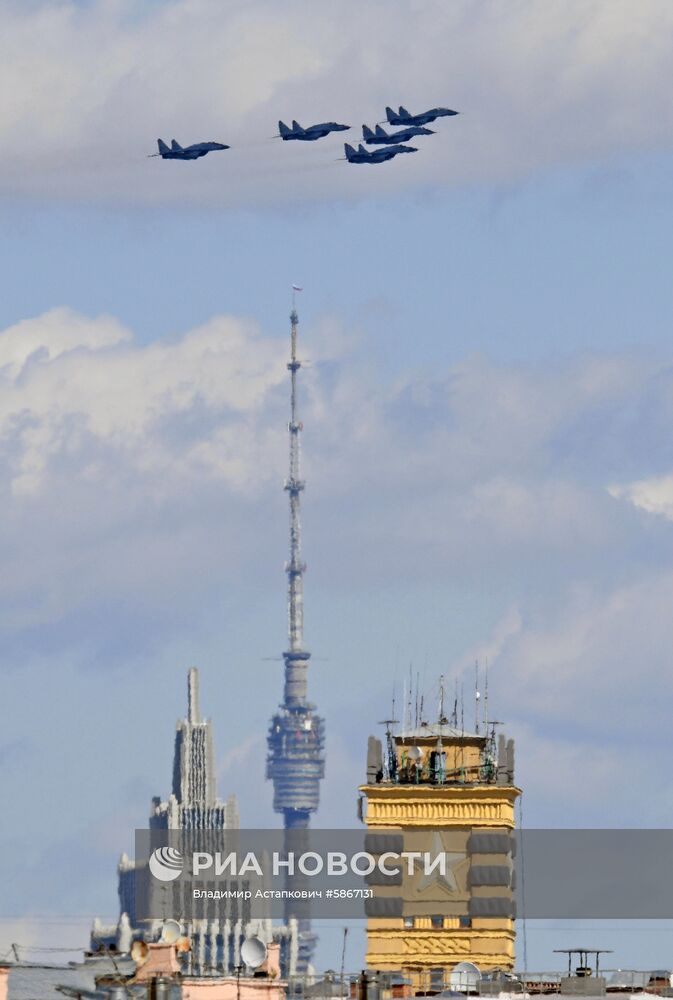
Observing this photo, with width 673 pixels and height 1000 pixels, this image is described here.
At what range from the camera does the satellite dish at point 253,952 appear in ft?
525

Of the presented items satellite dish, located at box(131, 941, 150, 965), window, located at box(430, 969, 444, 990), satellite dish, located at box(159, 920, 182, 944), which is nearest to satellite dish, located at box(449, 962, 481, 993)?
window, located at box(430, 969, 444, 990)

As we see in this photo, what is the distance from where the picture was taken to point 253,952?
161m

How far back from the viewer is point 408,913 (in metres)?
195

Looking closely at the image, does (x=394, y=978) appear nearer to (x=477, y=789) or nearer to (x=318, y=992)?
(x=318, y=992)

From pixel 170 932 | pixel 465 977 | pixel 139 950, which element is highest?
pixel 465 977

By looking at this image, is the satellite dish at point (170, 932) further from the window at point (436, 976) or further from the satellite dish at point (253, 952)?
the window at point (436, 976)

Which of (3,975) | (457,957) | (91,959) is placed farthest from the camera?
(457,957)

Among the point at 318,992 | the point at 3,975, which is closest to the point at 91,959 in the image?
the point at 318,992

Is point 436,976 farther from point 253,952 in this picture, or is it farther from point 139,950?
point 139,950

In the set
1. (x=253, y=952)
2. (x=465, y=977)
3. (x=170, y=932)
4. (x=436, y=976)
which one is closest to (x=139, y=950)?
(x=170, y=932)

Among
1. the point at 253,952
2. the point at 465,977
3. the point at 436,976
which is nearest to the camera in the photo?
the point at 253,952

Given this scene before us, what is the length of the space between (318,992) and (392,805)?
70.7 feet

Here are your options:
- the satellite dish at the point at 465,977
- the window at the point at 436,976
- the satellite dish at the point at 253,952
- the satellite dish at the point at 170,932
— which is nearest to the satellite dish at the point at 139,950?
the satellite dish at the point at 170,932

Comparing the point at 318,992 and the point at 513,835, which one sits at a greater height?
the point at 513,835
